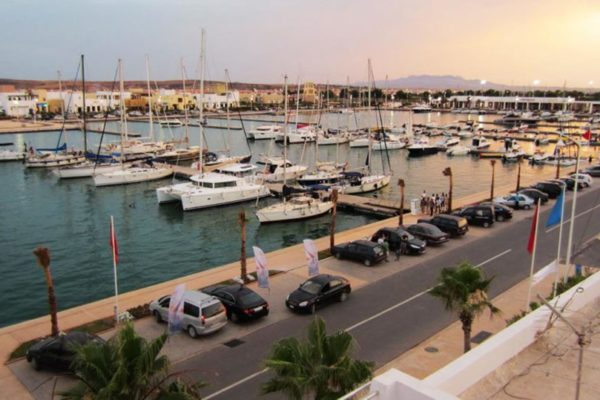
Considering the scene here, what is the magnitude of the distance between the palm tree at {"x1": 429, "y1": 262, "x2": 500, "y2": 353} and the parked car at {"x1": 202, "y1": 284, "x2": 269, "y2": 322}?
7.13 metres

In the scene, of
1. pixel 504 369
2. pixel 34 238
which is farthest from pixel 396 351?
pixel 34 238

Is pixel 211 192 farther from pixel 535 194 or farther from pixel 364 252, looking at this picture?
pixel 535 194

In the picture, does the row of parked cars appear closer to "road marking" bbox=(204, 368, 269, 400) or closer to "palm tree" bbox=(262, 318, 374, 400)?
"road marking" bbox=(204, 368, 269, 400)

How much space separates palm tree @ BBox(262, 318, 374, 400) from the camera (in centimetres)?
904

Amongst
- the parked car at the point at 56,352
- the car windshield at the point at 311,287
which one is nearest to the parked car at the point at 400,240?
the car windshield at the point at 311,287

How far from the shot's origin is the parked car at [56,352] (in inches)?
599

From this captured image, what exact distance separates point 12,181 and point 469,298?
2523 inches

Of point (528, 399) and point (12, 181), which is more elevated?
point (528, 399)

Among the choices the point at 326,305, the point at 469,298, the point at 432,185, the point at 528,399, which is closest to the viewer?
the point at 528,399

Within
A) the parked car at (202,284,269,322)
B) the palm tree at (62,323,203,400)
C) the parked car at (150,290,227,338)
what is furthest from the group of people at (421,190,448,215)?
the palm tree at (62,323,203,400)

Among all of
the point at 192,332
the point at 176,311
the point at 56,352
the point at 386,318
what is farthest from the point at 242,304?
the point at 56,352

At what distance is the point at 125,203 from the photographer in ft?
166

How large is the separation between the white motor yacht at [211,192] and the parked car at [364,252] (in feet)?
73.8

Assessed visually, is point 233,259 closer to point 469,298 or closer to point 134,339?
point 469,298
